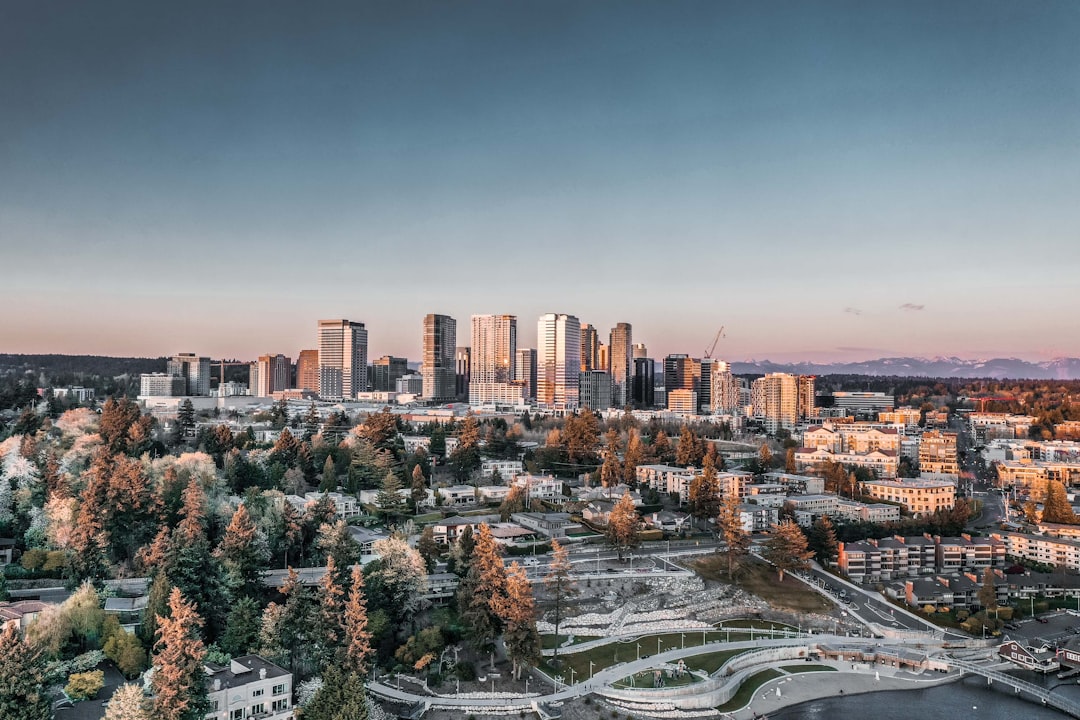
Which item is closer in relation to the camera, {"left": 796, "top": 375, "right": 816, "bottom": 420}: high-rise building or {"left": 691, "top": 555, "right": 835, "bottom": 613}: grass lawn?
{"left": 691, "top": 555, "right": 835, "bottom": 613}: grass lawn

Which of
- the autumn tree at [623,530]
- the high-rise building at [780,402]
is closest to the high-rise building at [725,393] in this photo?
the high-rise building at [780,402]

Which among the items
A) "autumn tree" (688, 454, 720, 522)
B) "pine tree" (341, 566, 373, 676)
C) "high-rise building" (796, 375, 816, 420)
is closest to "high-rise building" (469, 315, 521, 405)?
"high-rise building" (796, 375, 816, 420)

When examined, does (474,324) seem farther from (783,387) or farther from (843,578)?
(843,578)

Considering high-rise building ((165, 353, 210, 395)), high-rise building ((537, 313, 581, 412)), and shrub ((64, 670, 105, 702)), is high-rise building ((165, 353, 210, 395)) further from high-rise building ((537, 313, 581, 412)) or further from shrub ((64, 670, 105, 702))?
shrub ((64, 670, 105, 702))

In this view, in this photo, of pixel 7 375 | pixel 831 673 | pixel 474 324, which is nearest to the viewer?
pixel 831 673

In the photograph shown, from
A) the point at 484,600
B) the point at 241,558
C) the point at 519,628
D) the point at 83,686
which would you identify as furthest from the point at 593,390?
the point at 83,686

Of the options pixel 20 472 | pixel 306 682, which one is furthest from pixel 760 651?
pixel 20 472
